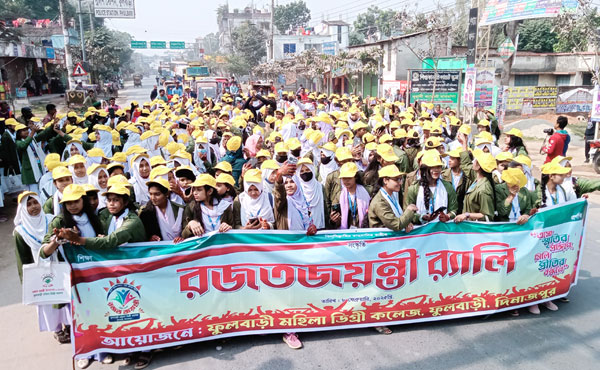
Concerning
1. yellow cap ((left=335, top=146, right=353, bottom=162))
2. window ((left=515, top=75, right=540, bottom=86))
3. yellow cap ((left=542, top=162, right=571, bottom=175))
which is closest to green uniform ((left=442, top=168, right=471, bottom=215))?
yellow cap ((left=542, top=162, right=571, bottom=175))

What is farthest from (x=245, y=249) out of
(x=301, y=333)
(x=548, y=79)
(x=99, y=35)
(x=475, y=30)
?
Answer: (x=99, y=35)

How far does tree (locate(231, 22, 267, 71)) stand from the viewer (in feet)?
220

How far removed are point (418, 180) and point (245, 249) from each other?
2.18 metres

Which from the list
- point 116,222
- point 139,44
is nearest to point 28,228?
point 116,222

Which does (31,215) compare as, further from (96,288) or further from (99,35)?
(99,35)

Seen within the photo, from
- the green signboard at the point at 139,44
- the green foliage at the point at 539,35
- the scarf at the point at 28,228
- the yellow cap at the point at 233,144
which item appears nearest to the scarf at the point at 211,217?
the scarf at the point at 28,228

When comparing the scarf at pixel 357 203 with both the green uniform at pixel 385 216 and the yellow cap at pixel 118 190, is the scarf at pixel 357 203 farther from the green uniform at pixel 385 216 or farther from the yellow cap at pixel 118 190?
the yellow cap at pixel 118 190

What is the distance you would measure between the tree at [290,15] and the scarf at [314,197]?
90587mm

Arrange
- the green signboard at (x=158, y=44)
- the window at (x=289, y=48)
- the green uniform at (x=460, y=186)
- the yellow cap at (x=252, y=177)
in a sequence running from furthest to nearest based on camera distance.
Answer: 1. the window at (x=289, y=48)
2. the green signboard at (x=158, y=44)
3. the green uniform at (x=460, y=186)
4. the yellow cap at (x=252, y=177)

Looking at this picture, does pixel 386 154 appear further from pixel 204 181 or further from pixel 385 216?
pixel 204 181

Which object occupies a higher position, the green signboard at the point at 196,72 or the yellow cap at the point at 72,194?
the green signboard at the point at 196,72

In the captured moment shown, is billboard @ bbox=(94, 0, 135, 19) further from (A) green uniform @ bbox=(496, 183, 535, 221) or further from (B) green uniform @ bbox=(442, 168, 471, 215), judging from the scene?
(A) green uniform @ bbox=(496, 183, 535, 221)

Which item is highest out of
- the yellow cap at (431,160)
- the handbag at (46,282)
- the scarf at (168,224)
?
the yellow cap at (431,160)

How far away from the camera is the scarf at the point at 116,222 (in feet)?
14.0
